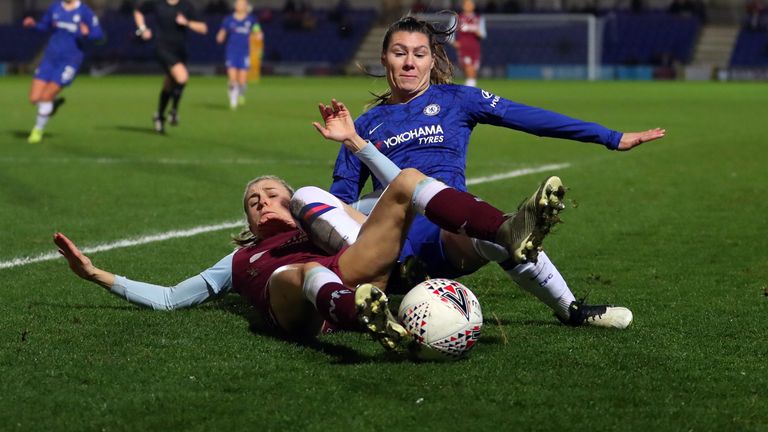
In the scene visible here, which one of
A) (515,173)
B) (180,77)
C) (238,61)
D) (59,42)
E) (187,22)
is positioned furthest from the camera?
(238,61)

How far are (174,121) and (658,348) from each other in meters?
A: 15.8

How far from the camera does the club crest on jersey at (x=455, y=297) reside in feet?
15.5

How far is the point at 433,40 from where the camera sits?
6.00 m

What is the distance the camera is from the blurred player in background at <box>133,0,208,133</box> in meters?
18.6

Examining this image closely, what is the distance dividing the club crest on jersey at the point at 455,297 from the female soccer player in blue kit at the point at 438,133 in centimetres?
42

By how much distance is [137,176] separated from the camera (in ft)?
40.9

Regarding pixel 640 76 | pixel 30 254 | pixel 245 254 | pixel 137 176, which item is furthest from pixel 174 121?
pixel 640 76

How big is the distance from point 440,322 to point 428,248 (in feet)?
2.53

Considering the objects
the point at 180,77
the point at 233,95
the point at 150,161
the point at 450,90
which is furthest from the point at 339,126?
the point at 233,95

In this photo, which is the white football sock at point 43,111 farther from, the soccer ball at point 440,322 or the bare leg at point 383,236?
the soccer ball at point 440,322

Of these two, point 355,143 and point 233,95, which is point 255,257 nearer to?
point 355,143

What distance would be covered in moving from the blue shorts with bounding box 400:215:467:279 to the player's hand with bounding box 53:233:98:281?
1.52 m

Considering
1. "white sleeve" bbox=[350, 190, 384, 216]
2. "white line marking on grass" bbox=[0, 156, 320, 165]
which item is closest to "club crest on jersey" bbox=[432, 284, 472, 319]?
"white sleeve" bbox=[350, 190, 384, 216]

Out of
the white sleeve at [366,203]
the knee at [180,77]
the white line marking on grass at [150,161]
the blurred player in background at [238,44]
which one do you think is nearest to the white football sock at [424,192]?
the white sleeve at [366,203]
